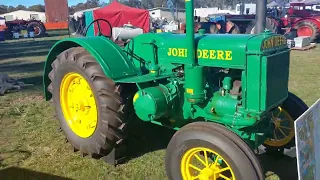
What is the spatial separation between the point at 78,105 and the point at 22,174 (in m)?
0.94

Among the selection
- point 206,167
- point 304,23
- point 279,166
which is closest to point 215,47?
point 206,167

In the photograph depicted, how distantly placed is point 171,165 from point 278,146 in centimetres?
145

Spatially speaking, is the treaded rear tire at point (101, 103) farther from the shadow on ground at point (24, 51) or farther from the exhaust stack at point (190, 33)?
the shadow on ground at point (24, 51)

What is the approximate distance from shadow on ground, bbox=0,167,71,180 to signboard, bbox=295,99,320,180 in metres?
2.31

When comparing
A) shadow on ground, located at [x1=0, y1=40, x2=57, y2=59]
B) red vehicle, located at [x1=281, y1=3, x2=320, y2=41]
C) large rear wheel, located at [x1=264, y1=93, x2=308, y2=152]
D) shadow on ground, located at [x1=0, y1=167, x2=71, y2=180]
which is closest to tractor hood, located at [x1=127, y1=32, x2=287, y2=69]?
large rear wheel, located at [x1=264, y1=93, x2=308, y2=152]

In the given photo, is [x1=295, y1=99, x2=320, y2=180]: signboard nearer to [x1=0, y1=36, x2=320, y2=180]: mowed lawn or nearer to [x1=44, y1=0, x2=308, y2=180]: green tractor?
[x1=44, y1=0, x2=308, y2=180]: green tractor

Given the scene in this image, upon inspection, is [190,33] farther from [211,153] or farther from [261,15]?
[261,15]

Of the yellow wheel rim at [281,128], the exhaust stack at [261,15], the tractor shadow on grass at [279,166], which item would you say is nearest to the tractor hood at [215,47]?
the yellow wheel rim at [281,128]

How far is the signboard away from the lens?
2.20m

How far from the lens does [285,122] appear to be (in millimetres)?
3547

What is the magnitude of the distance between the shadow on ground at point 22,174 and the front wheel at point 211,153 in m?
1.33

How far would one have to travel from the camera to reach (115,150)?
343 cm

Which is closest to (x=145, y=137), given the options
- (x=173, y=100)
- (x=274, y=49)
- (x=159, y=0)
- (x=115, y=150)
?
(x=115, y=150)

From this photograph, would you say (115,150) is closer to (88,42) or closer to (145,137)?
(145,137)
